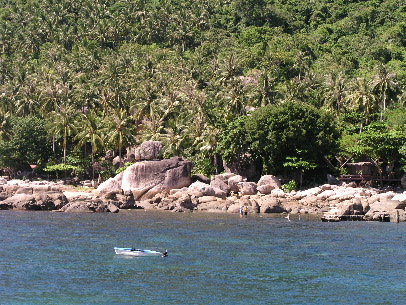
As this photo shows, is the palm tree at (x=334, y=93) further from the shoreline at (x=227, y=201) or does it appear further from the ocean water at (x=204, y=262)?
the ocean water at (x=204, y=262)

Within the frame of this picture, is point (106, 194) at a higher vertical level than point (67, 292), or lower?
higher

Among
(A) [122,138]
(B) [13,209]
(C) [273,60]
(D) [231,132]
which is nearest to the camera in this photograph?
(B) [13,209]

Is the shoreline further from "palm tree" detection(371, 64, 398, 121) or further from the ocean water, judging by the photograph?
"palm tree" detection(371, 64, 398, 121)

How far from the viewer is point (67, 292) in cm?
3388

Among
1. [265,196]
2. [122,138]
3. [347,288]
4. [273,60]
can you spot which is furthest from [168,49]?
[347,288]

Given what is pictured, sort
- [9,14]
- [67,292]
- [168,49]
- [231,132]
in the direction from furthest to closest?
[9,14] → [168,49] → [231,132] → [67,292]

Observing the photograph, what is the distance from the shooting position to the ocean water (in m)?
33.7

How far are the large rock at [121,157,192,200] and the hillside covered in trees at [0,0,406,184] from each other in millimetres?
8167

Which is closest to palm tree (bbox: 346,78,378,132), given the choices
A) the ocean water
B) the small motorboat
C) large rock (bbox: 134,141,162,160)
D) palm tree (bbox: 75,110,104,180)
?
large rock (bbox: 134,141,162,160)

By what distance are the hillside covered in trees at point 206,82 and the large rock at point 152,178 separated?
8.17m

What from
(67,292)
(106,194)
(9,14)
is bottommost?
(67,292)

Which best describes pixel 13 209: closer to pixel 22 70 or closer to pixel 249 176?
pixel 249 176

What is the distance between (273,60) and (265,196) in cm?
5941

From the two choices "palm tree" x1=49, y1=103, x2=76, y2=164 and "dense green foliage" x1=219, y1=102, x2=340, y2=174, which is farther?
"palm tree" x1=49, y1=103, x2=76, y2=164
